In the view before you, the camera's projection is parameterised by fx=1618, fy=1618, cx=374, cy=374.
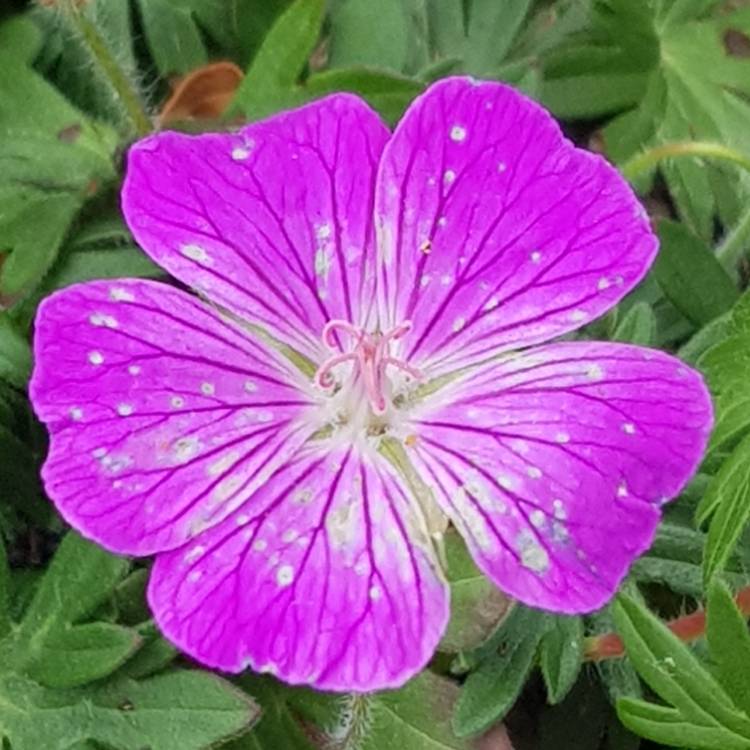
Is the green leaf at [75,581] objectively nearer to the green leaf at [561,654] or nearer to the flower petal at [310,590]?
the flower petal at [310,590]

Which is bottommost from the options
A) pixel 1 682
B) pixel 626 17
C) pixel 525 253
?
pixel 1 682

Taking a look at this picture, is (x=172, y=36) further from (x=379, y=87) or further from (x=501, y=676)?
(x=501, y=676)

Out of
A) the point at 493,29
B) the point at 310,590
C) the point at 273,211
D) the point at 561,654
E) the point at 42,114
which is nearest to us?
the point at 310,590

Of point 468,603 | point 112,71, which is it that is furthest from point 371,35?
point 468,603

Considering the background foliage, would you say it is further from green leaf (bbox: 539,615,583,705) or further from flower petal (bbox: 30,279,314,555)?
flower petal (bbox: 30,279,314,555)

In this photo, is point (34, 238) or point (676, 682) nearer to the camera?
point (676, 682)

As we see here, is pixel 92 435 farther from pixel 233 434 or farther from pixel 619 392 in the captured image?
pixel 619 392

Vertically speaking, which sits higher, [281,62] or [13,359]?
[281,62]

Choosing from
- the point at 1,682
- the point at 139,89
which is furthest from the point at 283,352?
the point at 139,89
